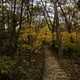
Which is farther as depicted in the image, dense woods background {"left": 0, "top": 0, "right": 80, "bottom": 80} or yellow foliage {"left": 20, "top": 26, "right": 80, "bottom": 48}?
yellow foliage {"left": 20, "top": 26, "right": 80, "bottom": 48}

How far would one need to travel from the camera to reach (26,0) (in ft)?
45.4

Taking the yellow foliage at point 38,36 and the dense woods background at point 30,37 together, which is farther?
the yellow foliage at point 38,36

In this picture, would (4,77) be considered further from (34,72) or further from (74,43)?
(74,43)

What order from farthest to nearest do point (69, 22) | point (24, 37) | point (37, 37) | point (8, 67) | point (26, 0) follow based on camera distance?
1. point (69, 22)
2. point (37, 37)
3. point (24, 37)
4. point (26, 0)
5. point (8, 67)

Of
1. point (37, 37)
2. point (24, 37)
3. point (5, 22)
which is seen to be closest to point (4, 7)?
point (5, 22)

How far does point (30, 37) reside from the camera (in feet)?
58.8

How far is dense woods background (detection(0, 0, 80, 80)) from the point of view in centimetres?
941

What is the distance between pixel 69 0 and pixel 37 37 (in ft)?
18.5

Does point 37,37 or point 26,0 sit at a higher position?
point 26,0

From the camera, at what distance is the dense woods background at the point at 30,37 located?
941cm

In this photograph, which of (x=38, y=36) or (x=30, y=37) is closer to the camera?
(x=30, y=37)

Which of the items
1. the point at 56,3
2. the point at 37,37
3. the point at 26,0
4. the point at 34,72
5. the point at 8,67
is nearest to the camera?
the point at 8,67

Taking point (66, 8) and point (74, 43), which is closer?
point (74, 43)

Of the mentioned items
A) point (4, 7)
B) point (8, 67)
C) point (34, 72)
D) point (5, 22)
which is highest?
point (4, 7)
